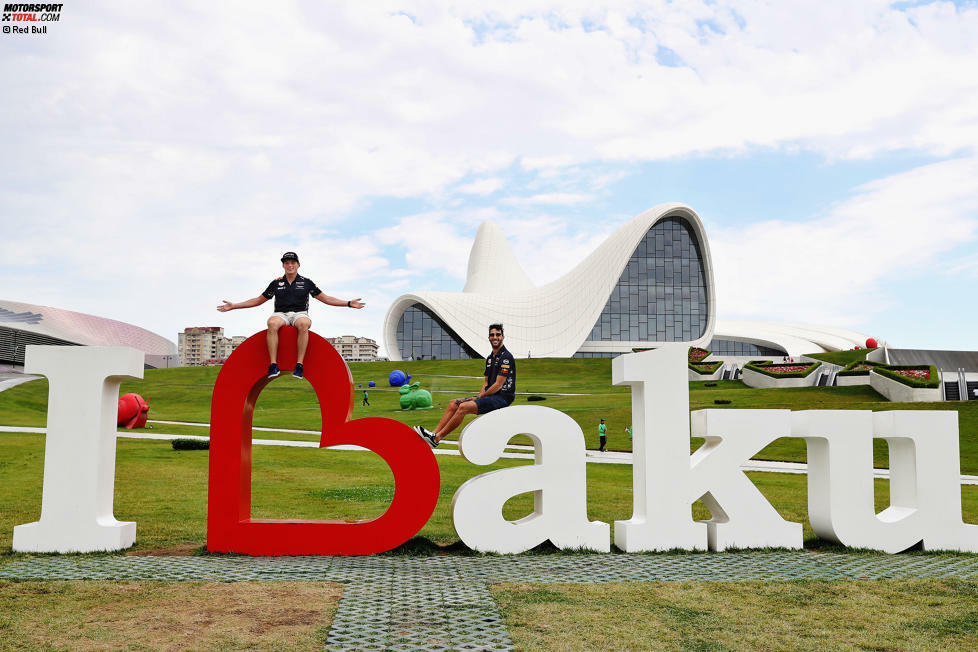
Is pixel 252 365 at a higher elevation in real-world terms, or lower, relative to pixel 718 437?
higher

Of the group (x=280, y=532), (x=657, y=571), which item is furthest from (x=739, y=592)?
(x=280, y=532)

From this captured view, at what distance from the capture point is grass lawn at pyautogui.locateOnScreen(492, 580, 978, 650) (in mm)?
4520

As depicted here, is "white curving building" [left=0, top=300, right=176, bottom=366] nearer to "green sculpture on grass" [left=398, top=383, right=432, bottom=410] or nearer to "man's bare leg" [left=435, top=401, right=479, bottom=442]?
"green sculpture on grass" [left=398, top=383, right=432, bottom=410]

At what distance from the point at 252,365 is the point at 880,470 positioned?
54.3 ft

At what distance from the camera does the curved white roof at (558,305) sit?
6900cm

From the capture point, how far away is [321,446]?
7602 millimetres

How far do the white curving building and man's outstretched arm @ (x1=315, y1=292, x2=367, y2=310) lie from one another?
246 ft

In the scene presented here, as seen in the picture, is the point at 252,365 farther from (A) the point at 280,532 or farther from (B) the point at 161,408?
(B) the point at 161,408

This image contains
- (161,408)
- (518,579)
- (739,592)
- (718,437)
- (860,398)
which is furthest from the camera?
(161,408)

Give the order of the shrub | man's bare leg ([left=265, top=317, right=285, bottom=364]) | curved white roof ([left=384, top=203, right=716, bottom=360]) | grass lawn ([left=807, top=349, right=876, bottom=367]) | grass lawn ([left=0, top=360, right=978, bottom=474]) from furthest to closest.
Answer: curved white roof ([left=384, top=203, right=716, bottom=360]), grass lawn ([left=807, top=349, right=876, bottom=367]), grass lawn ([left=0, top=360, right=978, bottom=474]), the shrub, man's bare leg ([left=265, top=317, right=285, bottom=364])

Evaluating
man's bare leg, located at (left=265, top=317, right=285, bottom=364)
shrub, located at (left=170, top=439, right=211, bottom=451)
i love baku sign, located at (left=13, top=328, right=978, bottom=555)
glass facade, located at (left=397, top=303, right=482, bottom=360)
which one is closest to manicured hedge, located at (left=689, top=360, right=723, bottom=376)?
glass facade, located at (left=397, top=303, right=482, bottom=360)

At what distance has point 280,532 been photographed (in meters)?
7.69

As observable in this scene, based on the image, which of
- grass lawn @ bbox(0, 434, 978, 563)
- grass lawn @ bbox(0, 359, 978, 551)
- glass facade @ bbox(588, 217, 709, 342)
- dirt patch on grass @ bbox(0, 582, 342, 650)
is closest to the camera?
dirt patch on grass @ bbox(0, 582, 342, 650)

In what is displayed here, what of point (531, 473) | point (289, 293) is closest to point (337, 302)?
point (289, 293)
